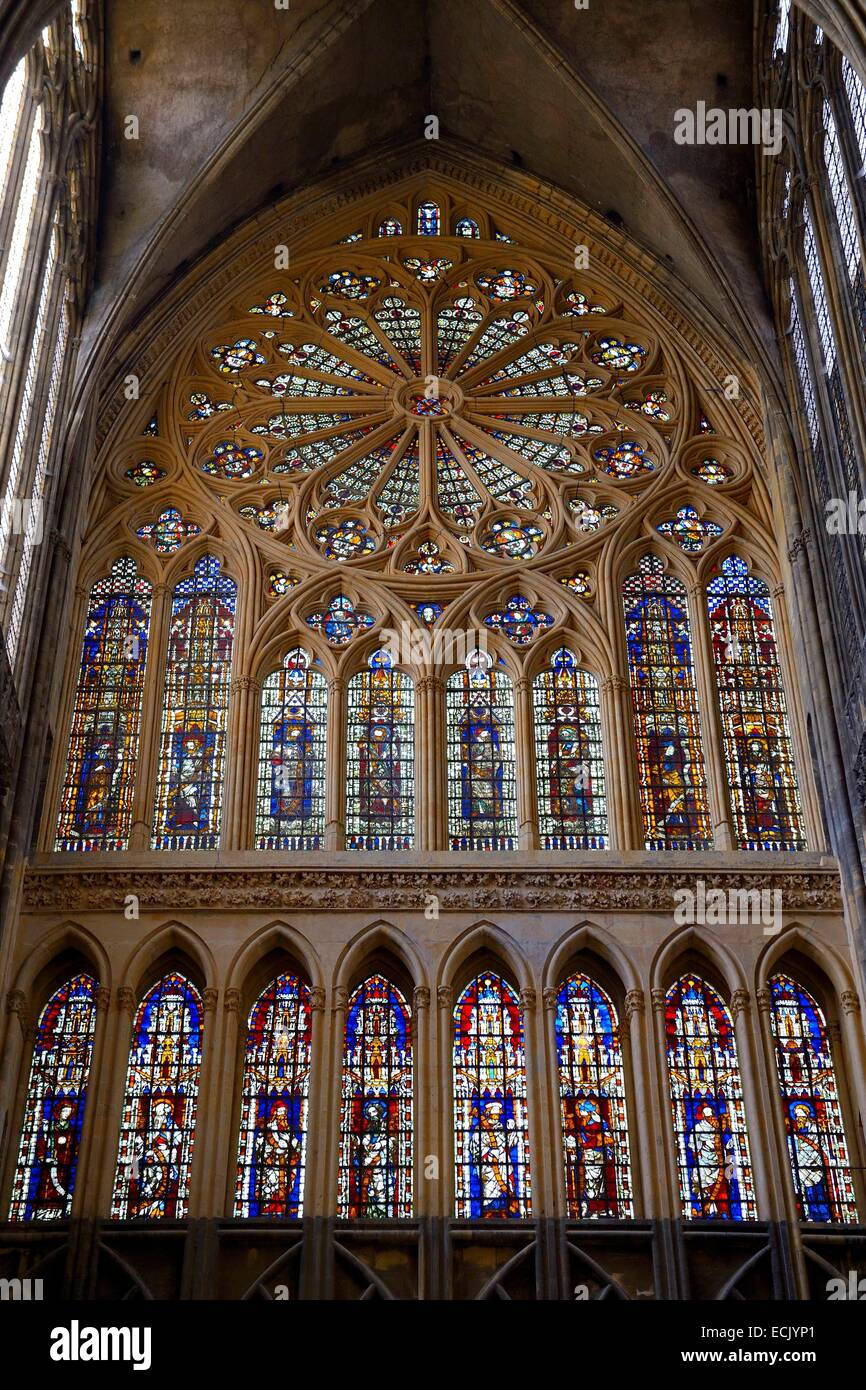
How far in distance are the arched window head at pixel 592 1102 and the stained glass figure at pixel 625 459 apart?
7255 mm

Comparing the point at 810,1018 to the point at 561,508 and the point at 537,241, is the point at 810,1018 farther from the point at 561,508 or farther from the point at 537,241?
the point at 537,241

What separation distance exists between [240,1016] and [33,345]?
24.7 feet

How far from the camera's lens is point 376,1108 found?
1673 cm

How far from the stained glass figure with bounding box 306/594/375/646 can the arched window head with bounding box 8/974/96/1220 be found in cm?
506

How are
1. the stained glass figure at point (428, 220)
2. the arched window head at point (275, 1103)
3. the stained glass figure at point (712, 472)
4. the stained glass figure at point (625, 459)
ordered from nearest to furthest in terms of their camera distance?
the arched window head at point (275, 1103)
the stained glass figure at point (712, 472)
the stained glass figure at point (625, 459)
the stained glass figure at point (428, 220)

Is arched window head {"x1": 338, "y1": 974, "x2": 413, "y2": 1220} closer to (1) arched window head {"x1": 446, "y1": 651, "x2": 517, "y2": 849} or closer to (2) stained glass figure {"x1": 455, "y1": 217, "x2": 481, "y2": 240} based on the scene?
(1) arched window head {"x1": 446, "y1": 651, "x2": 517, "y2": 849}

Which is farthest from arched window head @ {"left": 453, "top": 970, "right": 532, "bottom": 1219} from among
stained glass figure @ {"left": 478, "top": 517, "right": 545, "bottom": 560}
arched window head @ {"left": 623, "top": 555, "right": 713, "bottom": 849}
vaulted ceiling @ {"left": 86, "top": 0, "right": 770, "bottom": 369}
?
vaulted ceiling @ {"left": 86, "top": 0, "right": 770, "bottom": 369}

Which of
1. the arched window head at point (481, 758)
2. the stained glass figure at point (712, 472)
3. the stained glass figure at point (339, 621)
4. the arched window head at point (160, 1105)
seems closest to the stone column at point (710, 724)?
the stained glass figure at point (712, 472)

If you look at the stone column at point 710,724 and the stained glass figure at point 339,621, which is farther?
the stained glass figure at point 339,621

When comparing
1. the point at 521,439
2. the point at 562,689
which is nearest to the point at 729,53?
the point at 521,439

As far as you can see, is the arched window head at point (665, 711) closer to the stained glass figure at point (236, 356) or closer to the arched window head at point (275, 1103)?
the arched window head at point (275, 1103)

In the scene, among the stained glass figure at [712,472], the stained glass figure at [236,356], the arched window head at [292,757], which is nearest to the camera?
the arched window head at [292,757]

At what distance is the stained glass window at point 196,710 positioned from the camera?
18.6 m
